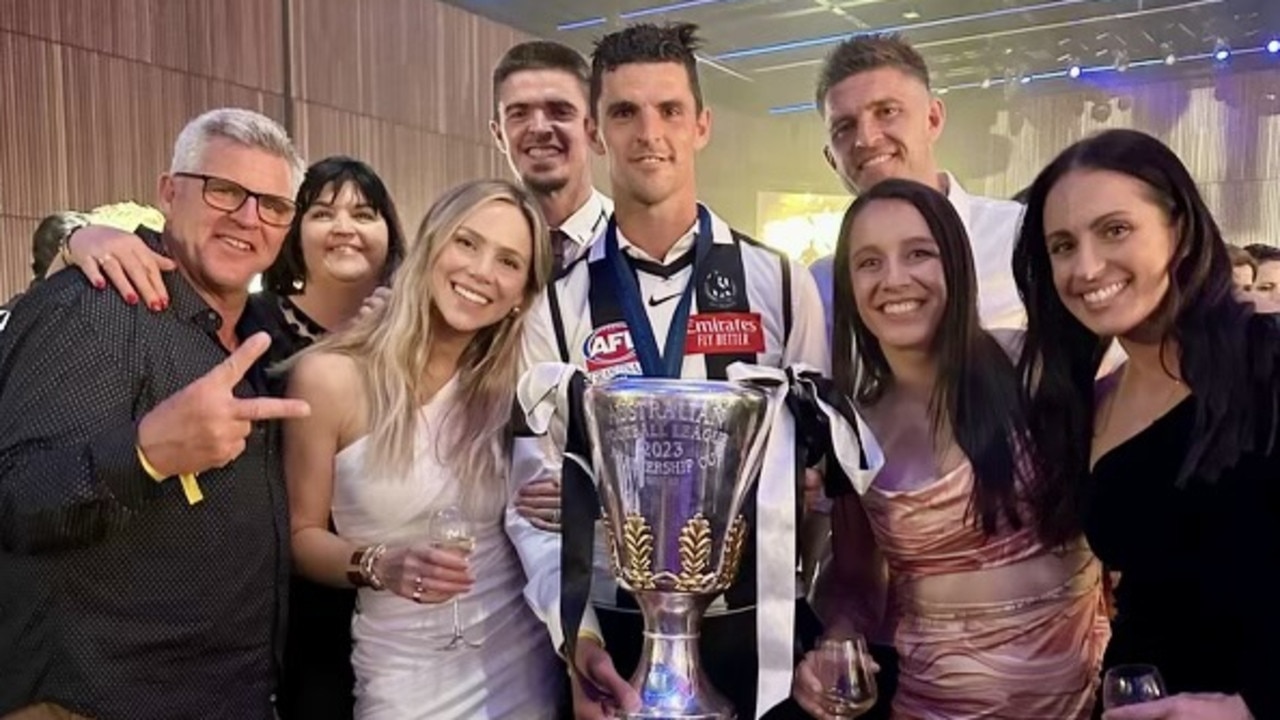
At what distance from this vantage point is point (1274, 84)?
722cm

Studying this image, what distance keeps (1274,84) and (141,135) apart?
21.9ft

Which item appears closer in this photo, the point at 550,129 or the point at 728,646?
the point at 728,646

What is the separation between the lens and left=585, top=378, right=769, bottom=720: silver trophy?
1.15 m

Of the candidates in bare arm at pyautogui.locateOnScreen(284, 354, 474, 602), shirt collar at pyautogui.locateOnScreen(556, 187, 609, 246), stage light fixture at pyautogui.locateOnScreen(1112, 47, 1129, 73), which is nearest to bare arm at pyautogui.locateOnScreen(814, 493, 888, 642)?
bare arm at pyautogui.locateOnScreen(284, 354, 474, 602)

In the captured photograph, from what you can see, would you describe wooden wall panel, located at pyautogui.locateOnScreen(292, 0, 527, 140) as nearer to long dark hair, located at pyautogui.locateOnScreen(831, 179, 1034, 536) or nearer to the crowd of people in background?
the crowd of people in background

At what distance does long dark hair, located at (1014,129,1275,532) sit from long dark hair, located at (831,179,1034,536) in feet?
0.14

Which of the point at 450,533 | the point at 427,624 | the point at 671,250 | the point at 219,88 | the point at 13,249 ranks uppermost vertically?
the point at 219,88

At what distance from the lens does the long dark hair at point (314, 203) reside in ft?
8.13

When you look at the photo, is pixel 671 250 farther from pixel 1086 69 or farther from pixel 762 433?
pixel 1086 69

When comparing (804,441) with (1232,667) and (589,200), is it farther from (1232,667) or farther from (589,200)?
(589,200)

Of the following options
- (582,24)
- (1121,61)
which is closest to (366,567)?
(582,24)

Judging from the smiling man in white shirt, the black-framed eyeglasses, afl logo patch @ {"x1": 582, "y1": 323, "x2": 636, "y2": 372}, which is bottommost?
afl logo patch @ {"x1": 582, "y1": 323, "x2": 636, "y2": 372}

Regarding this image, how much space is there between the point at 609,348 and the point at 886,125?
1.02 metres

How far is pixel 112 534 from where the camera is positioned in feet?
4.66
